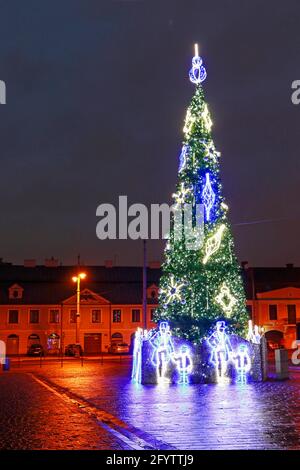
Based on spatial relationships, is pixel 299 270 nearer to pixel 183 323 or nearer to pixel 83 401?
pixel 183 323

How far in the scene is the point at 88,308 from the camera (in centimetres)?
7481

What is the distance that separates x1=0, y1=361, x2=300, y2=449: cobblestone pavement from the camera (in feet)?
37.9

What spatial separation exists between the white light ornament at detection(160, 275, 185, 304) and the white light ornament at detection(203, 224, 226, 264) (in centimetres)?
135

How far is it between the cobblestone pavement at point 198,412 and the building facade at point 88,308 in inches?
1918

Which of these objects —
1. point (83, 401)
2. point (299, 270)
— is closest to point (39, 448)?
point (83, 401)

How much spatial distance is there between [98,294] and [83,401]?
187 feet

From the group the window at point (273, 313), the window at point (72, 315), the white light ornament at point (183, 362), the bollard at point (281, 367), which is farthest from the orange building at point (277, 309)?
the white light ornament at point (183, 362)

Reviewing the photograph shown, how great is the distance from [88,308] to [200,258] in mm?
49715

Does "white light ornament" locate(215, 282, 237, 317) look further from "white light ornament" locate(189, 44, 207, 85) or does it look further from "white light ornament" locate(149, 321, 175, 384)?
"white light ornament" locate(189, 44, 207, 85)

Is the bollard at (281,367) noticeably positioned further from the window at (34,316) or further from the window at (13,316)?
Answer: the window at (13,316)

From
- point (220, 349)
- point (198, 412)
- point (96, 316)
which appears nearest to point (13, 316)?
point (96, 316)

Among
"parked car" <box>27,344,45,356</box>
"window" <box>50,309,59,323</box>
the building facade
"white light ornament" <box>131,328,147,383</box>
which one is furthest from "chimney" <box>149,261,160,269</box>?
"white light ornament" <box>131,328,147,383</box>

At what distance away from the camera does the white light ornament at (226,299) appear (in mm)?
26391
